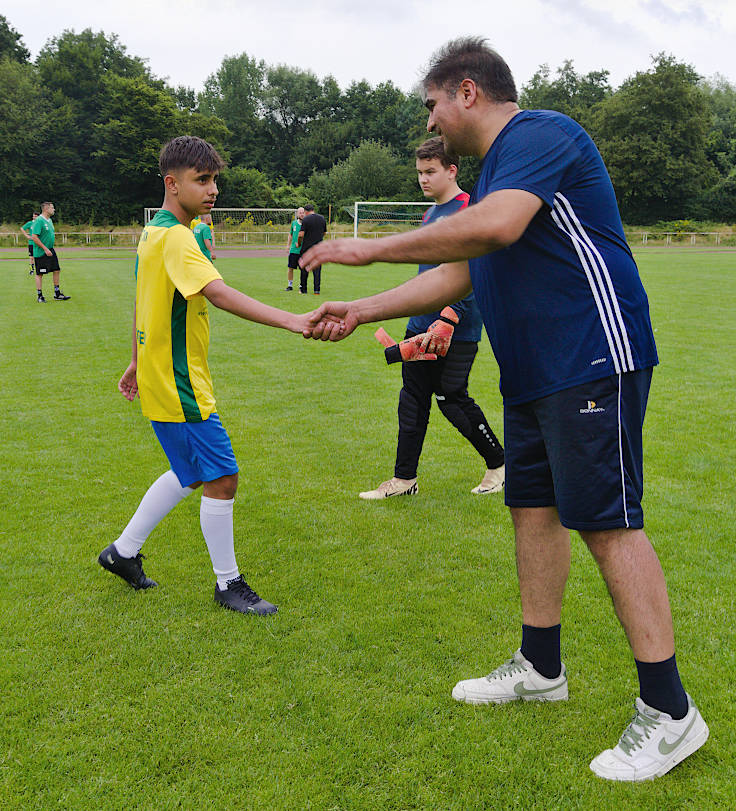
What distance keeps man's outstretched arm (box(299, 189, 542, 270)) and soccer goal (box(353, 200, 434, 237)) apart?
3373 centimetres

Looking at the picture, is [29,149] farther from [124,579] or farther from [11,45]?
[124,579]

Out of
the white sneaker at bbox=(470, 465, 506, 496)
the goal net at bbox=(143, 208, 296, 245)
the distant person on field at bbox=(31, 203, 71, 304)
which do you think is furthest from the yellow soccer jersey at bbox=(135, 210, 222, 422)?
the goal net at bbox=(143, 208, 296, 245)

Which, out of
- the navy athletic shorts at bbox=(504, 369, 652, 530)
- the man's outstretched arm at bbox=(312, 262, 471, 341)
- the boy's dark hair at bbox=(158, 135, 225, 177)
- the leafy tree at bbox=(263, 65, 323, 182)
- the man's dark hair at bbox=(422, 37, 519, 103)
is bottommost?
the navy athletic shorts at bbox=(504, 369, 652, 530)

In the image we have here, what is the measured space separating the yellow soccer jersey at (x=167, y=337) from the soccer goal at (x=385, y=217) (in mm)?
32670

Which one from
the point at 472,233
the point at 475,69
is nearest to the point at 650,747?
the point at 472,233

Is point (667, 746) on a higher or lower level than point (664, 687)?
lower

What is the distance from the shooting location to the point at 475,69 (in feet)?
7.93

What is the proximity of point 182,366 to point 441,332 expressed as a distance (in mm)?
1924

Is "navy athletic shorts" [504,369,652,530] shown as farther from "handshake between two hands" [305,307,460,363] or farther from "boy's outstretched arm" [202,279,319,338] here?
"handshake between two hands" [305,307,460,363]

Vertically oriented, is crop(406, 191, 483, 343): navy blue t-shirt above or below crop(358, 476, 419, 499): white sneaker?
above

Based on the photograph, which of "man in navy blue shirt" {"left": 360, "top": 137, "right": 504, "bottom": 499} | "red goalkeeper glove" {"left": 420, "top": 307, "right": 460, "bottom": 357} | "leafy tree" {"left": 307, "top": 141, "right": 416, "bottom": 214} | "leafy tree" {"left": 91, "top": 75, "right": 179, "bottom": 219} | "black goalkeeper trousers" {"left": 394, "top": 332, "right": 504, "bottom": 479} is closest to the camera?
"red goalkeeper glove" {"left": 420, "top": 307, "right": 460, "bottom": 357}

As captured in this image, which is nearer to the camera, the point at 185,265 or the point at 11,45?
the point at 185,265

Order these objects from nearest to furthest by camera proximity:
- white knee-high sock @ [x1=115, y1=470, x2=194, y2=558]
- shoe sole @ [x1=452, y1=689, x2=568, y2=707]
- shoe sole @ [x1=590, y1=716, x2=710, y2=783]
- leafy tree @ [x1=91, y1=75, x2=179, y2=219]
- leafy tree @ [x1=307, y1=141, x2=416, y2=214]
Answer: shoe sole @ [x1=590, y1=716, x2=710, y2=783], shoe sole @ [x1=452, y1=689, x2=568, y2=707], white knee-high sock @ [x1=115, y1=470, x2=194, y2=558], leafy tree @ [x1=91, y1=75, x2=179, y2=219], leafy tree @ [x1=307, y1=141, x2=416, y2=214]

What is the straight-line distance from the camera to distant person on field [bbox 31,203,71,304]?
16000 millimetres
